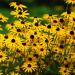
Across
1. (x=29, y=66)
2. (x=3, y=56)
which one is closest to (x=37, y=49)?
(x=29, y=66)

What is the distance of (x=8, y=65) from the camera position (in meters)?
4.81

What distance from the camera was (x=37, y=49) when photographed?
4715 millimetres

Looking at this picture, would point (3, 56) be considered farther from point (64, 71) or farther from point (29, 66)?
point (64, 71)

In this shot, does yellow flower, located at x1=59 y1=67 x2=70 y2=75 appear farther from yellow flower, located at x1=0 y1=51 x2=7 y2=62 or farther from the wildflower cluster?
yellow flower, located at x1=0 y1=51 x2=7 y2=62

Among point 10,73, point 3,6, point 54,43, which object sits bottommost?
point 10,73

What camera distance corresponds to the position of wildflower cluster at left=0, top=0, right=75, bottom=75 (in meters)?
4.70

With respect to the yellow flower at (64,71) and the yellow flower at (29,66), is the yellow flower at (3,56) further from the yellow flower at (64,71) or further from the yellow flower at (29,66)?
the yellow flower at (64,71)

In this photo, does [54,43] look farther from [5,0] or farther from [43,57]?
[5,0]

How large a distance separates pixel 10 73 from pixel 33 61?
289 mm

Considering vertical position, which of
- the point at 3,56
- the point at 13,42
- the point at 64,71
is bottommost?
the point at 64,71

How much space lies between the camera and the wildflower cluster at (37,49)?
4.70m

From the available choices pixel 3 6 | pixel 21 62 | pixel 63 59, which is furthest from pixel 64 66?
pixel 3 6

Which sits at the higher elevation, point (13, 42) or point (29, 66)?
point (13, 42)

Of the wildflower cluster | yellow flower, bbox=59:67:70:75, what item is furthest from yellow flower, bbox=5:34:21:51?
yellow flower, bbox=59:67:70:75
